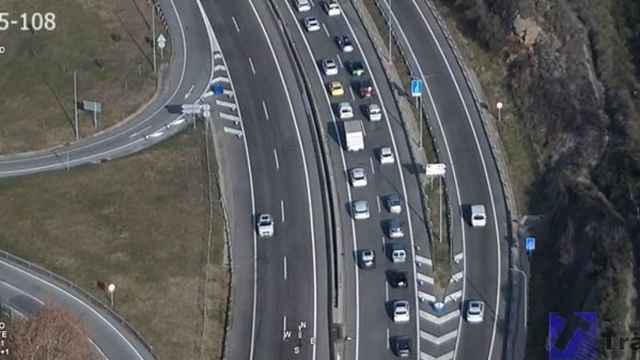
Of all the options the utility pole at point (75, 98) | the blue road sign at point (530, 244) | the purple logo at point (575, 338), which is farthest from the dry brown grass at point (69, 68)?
the purple logo at point (575, 338)

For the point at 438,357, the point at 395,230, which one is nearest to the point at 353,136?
the point at 395,230

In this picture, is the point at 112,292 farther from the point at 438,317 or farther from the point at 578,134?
the point at 578,134

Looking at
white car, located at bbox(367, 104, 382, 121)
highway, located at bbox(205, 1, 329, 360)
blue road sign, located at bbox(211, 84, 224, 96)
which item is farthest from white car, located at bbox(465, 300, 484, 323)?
blue road sign, located at bbox(211, 84, 224, 96)

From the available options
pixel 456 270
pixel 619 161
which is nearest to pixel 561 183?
pixel 619 161

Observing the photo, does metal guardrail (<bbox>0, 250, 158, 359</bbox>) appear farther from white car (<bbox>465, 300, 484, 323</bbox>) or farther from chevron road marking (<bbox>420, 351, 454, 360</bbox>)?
white car (<bbox>465, 300, 484, 323</bbox>)

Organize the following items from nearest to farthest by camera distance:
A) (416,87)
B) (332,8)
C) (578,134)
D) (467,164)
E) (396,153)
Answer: (467,164)
(396,153)
(578,134)
(416,87)
(332,8)

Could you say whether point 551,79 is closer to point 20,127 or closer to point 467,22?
point 467,22
